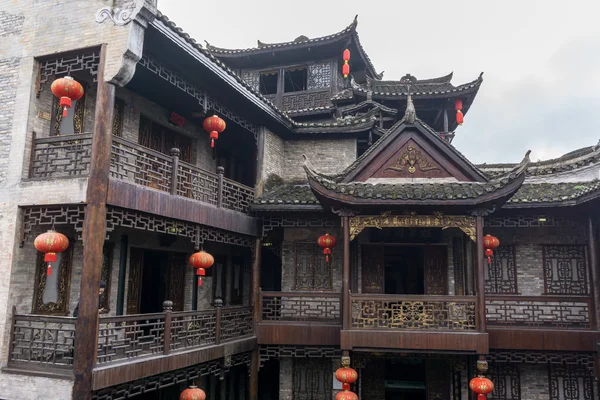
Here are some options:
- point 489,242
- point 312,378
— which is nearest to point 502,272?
point 489,242

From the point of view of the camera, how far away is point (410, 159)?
11.2 meters

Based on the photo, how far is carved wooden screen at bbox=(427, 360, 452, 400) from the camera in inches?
499

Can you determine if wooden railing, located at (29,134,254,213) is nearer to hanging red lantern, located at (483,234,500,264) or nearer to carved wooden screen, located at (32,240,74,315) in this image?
carved wooden screen, located at (32,240,74,315)

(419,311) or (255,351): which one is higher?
(419,311)

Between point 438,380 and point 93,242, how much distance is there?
923cm

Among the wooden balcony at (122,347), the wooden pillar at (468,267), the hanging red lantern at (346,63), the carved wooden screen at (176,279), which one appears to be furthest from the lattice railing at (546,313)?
the hanging red lantern at (346,63)

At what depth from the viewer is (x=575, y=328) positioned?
36.3 feet

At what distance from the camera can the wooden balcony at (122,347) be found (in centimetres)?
757

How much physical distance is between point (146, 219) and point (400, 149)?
221 inches

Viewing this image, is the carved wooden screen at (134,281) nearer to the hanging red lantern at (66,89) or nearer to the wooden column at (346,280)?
the hanging red lantern at (66,89)

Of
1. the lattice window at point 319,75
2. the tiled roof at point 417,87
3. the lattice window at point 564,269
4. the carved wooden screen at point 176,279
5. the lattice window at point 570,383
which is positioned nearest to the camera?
the lattice window at point 570,383

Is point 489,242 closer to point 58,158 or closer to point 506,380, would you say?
point 506,380

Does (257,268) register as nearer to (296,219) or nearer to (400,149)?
(296,219)

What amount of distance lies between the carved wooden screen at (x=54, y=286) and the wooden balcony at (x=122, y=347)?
0.34m
